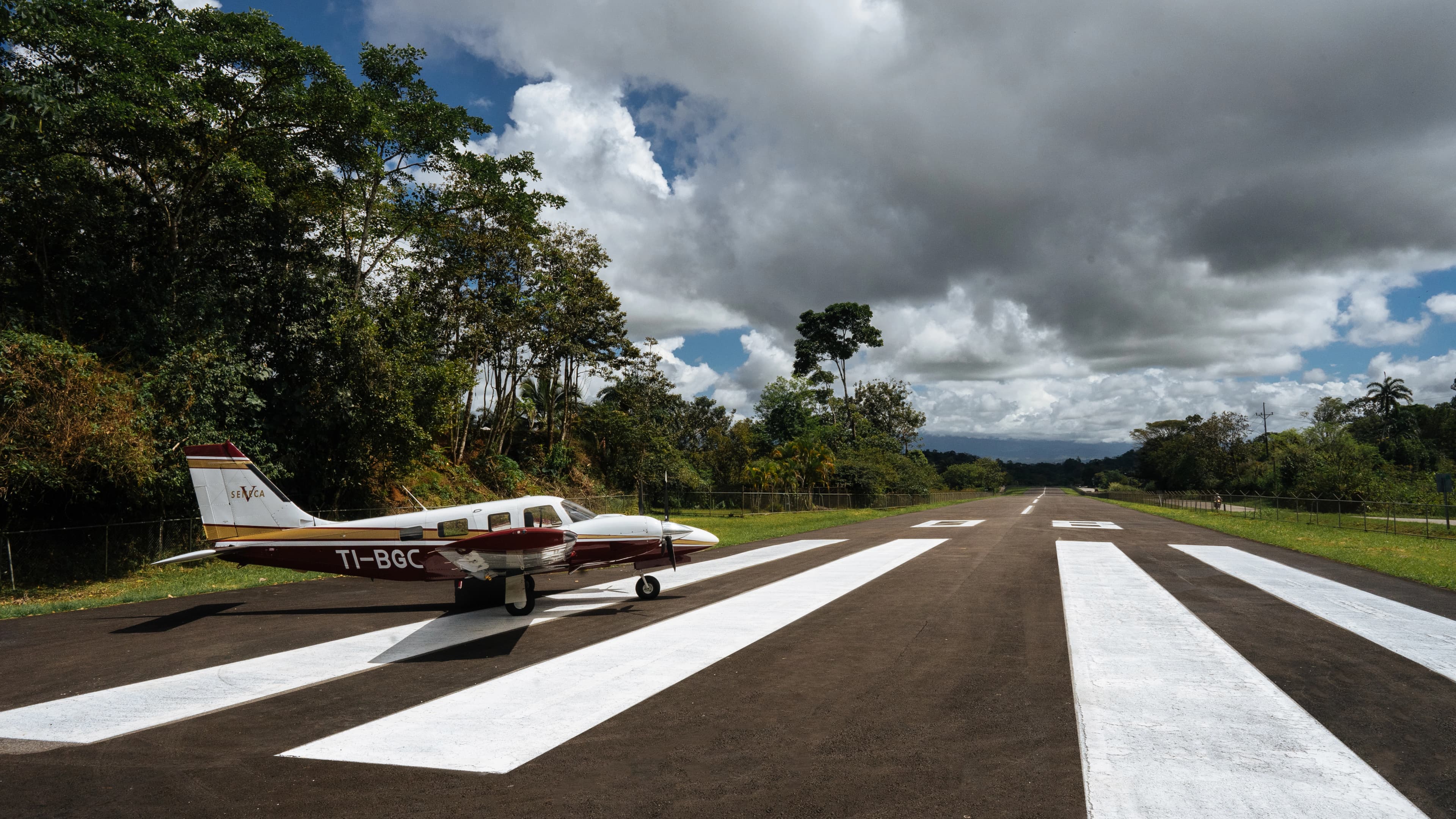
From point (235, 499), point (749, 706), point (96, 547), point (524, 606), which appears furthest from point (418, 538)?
point (96, 547)

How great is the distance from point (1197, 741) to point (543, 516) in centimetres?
943

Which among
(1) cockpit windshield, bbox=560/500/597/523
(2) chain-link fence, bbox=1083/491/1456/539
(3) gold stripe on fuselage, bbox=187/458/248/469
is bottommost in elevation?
(2) chain-link fence, bbox=1083/491/1456/539

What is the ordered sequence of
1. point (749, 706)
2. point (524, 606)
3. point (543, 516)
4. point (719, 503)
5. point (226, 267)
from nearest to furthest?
point (749, 706), point (524, 606), point (543, 516), point (226, 267), point (719, 503)

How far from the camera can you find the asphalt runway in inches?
183

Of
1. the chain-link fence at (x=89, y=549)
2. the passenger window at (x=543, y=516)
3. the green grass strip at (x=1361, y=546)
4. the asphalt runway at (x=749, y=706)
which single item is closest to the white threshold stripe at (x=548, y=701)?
the asphalt runway at (x=749, y=706)

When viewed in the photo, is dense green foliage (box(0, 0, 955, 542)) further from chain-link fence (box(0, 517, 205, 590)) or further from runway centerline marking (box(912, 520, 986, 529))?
runway centerline marking (box(912, 520, 986, 529))

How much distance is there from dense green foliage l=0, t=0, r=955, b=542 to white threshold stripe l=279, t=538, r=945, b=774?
13.9 metres

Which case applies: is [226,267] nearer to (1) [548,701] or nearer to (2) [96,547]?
(2) [96,547]

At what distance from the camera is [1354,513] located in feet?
134

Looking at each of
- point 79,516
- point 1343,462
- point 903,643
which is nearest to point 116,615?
point 79,516

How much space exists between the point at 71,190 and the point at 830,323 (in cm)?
7510

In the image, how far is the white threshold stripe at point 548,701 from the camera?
17.8 feet

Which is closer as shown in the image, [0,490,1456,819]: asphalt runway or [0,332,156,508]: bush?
[0,490,1456,819]: asphalt runway

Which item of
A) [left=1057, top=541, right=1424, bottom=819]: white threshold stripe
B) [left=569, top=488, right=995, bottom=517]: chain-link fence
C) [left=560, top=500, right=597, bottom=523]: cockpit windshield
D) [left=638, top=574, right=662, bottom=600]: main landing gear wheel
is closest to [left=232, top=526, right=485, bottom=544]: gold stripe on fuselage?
[left=560, top=500, right=597, bottom=523]: cockpit windshield
